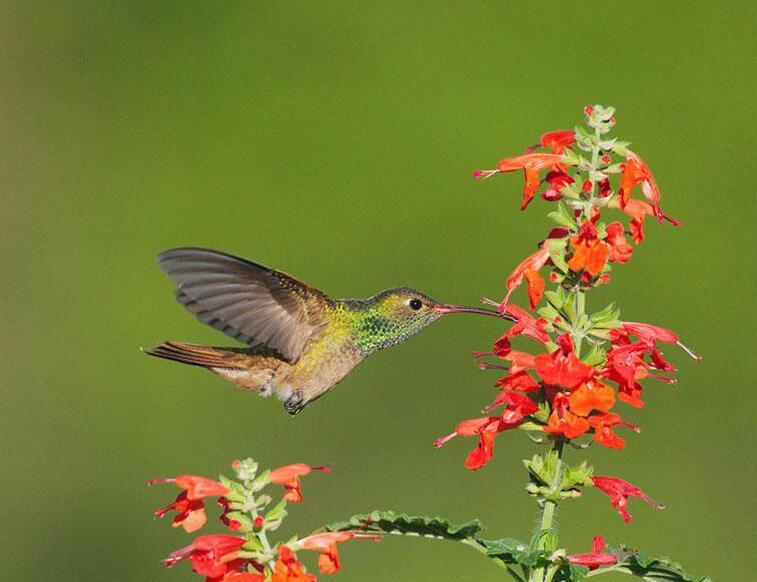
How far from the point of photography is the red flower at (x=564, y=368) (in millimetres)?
2000

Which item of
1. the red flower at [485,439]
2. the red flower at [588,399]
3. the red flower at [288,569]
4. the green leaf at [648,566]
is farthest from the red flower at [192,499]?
the green leaf at [648,566]

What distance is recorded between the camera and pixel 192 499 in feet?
6.73

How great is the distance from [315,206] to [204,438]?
1.30 metres

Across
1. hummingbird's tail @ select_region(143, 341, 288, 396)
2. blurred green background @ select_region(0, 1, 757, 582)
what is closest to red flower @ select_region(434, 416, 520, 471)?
hummingbird's tail @ select_region(143, 341, 288, 396)

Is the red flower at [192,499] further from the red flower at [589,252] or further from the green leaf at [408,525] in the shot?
the red flower at [589,252]

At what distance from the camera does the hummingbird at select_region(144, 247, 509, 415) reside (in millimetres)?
3084

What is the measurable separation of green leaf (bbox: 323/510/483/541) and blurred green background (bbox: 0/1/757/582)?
3585 mm

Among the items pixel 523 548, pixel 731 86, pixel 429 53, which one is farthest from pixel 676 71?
pixel 523 548

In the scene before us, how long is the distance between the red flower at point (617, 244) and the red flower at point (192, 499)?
0.72 metres

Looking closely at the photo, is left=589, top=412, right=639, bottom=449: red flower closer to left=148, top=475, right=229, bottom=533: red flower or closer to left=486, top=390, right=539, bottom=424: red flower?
left=486, top=390, right=539, bottom=424: red flower

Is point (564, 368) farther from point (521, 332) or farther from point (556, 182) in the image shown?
point (556, 182)

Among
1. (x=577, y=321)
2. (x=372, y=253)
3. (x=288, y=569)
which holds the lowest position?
(x=288, y=569)

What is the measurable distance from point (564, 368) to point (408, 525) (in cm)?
38

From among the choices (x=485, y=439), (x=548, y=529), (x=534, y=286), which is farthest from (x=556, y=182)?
(x=548, y=529)
